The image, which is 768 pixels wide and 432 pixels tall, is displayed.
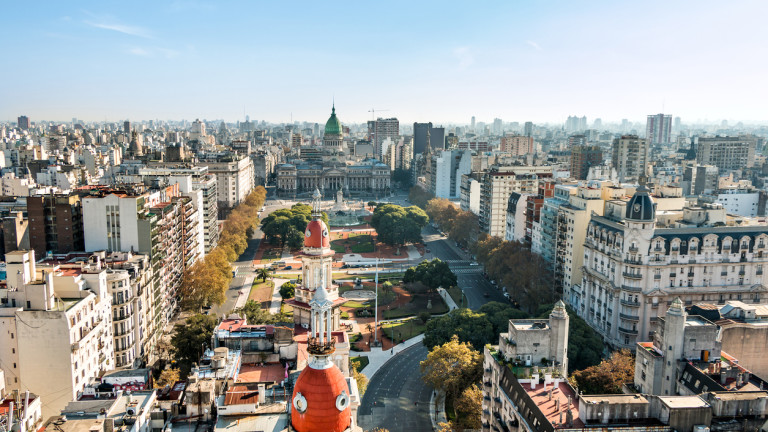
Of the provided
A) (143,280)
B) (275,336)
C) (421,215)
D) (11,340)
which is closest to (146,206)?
(143,280)

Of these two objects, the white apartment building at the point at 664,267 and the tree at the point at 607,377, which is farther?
the white apartment building at the point at 664,267

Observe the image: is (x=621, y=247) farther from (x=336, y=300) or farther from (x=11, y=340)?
(x=11, y=340)

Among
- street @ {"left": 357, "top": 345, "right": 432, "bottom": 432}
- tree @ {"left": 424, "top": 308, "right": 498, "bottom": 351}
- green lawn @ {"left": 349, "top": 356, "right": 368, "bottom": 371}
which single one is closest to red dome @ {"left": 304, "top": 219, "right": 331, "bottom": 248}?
street @ {"left": 357, "top": 345, "right": 432, "bottom": 432}

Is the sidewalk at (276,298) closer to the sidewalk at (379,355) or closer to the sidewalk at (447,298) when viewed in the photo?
the sidewalk at (379,355)

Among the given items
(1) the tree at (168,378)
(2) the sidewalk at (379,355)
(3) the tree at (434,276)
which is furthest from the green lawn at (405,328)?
(1) the tree at (168,378)

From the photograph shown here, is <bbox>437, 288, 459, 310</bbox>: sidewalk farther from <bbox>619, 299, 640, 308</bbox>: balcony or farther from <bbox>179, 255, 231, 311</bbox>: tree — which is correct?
<bbox>179, 255, 231, 311</bbox>: tree

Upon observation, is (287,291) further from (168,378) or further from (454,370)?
(454,370)
